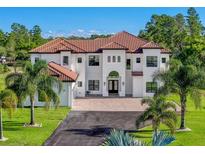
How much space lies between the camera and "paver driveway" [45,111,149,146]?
2502cm

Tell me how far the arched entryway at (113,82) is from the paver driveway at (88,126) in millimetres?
10797

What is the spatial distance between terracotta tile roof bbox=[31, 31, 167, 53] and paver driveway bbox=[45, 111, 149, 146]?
11.7 meters

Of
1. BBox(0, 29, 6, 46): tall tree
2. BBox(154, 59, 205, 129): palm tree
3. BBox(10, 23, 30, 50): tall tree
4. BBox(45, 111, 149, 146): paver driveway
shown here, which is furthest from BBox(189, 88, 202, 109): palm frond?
BBox(0, 29, 6, 46): tall tree

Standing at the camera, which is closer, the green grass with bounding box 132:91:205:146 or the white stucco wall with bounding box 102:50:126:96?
the green grass with bounding box 132:91:205:146

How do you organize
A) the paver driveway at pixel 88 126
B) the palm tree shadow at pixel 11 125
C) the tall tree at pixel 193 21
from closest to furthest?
the paver driveway at pixel 88 126, the palm tree shadow at pixel 11 125, the tall tree at pixel 193 21

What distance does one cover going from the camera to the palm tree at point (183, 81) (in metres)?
28.1

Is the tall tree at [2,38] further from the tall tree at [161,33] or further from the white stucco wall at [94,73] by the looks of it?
the white stucco wall at [94,73]

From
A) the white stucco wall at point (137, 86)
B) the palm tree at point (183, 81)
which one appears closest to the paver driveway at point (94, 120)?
the white stucco wall at point (137, 86)

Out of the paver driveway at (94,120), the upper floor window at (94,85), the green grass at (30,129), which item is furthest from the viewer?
the upper floor window at (94,85)

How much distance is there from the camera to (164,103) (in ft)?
87.6

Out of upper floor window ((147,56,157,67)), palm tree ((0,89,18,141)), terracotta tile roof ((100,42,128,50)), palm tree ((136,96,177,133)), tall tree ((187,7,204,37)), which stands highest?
tall tree ((187,7,204,37))

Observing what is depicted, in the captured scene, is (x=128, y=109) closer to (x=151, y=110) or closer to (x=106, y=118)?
(x=106, y=118)

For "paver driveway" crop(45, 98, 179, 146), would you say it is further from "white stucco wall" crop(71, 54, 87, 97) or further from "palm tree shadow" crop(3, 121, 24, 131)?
"white stucco wall" crop(71, 54, 87, 97)

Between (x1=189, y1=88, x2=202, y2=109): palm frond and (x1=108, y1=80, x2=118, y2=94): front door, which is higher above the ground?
(x1=108, y1=80, x2=118, y2=94): front door
